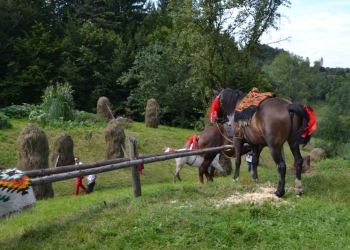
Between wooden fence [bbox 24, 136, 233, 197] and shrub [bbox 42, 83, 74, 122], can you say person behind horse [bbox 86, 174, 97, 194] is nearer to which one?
wooden fence [bbox 24, 136, 233, 197]

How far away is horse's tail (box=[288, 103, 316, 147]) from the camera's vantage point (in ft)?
23.5

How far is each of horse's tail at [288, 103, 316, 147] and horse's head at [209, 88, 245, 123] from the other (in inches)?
78.1

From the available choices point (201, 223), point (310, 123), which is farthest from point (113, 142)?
point (201, 223)

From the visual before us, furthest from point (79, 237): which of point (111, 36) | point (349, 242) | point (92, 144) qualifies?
point (111, 36)

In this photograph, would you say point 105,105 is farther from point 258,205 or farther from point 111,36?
point 258,205

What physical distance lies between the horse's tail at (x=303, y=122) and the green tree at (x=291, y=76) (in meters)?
54.0

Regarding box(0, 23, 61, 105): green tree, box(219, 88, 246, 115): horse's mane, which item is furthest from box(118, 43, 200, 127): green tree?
box(219, 88, 246, 115): horse's mane

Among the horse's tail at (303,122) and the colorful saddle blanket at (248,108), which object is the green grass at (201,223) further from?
the colorful saddle blanket at (248,108)

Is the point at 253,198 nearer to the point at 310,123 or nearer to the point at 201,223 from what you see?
the point at 201,223

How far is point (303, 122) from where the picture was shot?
23.6ft

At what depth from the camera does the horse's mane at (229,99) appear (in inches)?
359

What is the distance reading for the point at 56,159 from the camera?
14.8 metres

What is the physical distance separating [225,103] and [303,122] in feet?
7.87

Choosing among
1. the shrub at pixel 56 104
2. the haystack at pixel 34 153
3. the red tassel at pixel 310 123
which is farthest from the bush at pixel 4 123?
the red tassel at pixel 310 123
